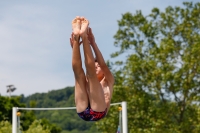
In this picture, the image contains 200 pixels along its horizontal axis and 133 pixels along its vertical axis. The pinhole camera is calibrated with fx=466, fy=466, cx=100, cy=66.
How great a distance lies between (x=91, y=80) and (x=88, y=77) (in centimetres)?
5

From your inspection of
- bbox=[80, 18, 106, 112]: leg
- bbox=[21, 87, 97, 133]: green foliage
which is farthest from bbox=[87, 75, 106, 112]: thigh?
bbox=[21, 87, 97, 133]: green foliage

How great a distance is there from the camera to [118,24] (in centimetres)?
1977

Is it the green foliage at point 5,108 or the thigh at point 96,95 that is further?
the green foliage at point 5,108

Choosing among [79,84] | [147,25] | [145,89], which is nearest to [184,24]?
[147,25]

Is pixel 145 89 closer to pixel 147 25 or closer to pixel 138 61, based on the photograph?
pixel 138 61

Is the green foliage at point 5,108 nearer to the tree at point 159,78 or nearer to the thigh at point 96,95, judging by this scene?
the tree at point 159,78

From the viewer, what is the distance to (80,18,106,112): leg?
5175mm

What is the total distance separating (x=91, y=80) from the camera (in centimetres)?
528

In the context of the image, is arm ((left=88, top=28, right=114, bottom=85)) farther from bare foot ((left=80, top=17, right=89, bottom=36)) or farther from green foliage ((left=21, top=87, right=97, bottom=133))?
green foliage ((left=21, top=87, right=97, bottom=133))

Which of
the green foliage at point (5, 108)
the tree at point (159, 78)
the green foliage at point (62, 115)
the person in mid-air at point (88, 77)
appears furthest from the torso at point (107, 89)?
the green foliage at point (62, 115)

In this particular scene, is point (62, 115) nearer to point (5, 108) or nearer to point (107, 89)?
point (5, 108)

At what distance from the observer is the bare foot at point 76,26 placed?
5137mm

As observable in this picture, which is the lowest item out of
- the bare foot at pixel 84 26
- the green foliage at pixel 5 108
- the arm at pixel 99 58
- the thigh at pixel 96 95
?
the thigh at pixel 96 95

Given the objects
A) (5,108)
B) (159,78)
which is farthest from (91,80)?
(5,108)
